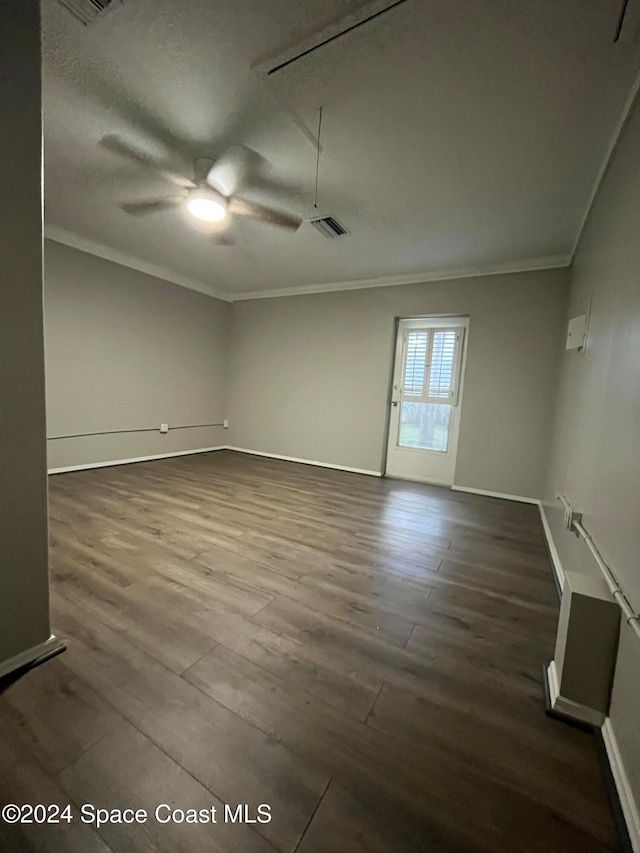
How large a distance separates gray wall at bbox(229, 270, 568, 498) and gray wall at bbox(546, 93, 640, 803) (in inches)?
49.8

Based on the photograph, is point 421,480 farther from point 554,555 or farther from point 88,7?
point 88,7

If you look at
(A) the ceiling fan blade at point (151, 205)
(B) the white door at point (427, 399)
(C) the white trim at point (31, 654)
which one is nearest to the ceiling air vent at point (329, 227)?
(A) the ceiling fan blade at point (151, 205)

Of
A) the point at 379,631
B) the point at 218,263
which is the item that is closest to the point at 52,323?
the point at 218,263

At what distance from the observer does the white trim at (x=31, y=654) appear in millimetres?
1258

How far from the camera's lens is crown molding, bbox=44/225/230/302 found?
369 cm

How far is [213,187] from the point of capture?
2.39 metres

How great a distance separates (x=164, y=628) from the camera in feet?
5.15

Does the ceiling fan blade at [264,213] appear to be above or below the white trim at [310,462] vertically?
above

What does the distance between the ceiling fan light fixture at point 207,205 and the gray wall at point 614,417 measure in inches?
91.6

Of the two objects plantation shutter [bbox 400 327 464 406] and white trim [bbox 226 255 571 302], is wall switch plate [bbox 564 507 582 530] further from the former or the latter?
white trim [bbox 226 255 571 302]

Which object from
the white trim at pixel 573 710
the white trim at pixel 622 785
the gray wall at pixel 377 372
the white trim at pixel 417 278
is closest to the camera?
the white trim at pixel 622 785

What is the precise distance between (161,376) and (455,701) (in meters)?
4.85

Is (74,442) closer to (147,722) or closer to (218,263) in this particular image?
(218,263)

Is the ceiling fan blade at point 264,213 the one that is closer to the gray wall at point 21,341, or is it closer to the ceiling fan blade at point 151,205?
the ceiling fan blade at point 151,205
